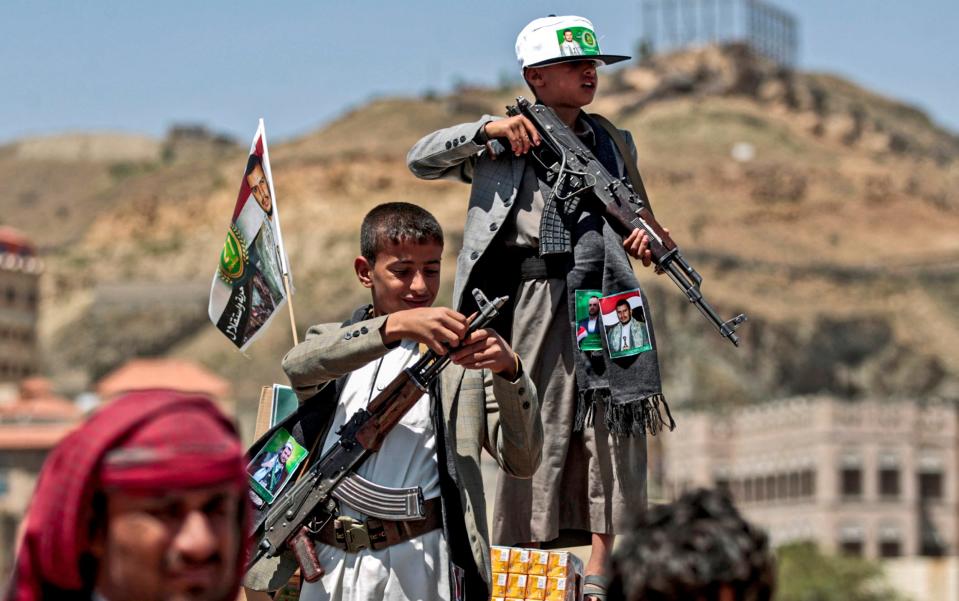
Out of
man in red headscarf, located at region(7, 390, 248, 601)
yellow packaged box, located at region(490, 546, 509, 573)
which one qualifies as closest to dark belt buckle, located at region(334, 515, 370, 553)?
yellow packaged box, located at region(490, 546, 509, 573)

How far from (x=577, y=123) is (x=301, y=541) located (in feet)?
7.21

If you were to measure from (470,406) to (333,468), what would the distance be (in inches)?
18.2

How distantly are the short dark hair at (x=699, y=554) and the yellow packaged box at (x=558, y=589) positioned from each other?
3.37m

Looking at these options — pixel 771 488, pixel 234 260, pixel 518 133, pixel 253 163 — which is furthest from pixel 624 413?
pixel 771 488

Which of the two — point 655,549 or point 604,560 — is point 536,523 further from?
point 655,549

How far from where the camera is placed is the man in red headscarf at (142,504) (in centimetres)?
376

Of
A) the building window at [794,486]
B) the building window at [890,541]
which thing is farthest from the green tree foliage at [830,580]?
the building window at [794,486]

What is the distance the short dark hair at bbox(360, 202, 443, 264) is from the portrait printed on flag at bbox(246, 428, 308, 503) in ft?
2.10

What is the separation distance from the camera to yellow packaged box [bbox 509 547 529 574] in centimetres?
723

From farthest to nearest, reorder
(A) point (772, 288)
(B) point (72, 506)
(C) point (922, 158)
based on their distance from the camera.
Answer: (C) point (922, 158) < (A) point (772, 288) < (B) point (72, 506)

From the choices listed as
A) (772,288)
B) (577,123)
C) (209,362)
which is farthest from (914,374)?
(577,123)

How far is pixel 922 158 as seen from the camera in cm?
18875

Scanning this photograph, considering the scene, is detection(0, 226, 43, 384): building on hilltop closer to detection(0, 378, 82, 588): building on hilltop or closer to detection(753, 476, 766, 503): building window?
detection(0, 378, 82, 588): building on hilltop

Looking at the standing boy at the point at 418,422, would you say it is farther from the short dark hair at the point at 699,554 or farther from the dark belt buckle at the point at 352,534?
the short dark hair at the point at 699,554
